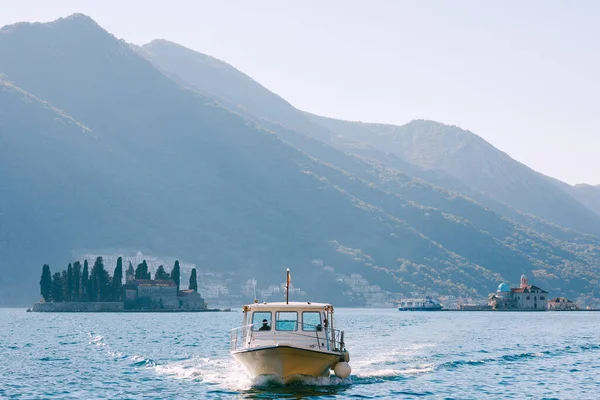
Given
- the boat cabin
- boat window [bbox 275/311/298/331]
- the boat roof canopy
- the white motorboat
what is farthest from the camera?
boat window [bbox 275/311/298/331]

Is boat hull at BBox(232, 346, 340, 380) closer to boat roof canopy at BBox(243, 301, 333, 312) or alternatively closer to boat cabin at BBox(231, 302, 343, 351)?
boat cabin at BBox(231, 302, 343, 351)

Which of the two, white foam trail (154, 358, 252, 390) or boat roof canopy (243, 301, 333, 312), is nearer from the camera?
boat roof canopy (243, 301, 333, 312)

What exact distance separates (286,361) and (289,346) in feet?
4.60

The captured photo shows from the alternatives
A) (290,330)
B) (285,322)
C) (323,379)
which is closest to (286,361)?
(290,330)

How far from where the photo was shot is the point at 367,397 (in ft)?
219

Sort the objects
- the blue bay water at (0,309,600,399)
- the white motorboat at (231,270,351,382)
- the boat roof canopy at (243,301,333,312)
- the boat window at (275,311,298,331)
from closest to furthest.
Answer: the white motorboat at (231,270,351,382), the blue bay water at (0,309,600,399), the boat roof canopy at (243,301,333,312), the boat window at (275,311,298,331)

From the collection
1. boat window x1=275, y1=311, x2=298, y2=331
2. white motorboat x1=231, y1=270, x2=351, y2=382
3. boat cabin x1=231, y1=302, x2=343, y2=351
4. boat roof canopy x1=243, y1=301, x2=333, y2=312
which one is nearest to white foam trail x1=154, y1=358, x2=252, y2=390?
white motorboat x1=231, y1=270, x2=351, y2=382

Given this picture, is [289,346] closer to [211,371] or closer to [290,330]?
[290,330]

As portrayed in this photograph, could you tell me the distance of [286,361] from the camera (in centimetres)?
6688

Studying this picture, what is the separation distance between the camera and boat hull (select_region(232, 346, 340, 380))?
66750 mm

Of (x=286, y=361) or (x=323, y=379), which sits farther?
(x=323, y=379)

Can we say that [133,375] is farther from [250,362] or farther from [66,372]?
[250,362]

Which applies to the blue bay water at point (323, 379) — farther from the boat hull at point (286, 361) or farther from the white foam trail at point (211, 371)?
the boat hull at point (286, 361)

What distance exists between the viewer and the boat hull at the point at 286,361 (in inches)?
2628
